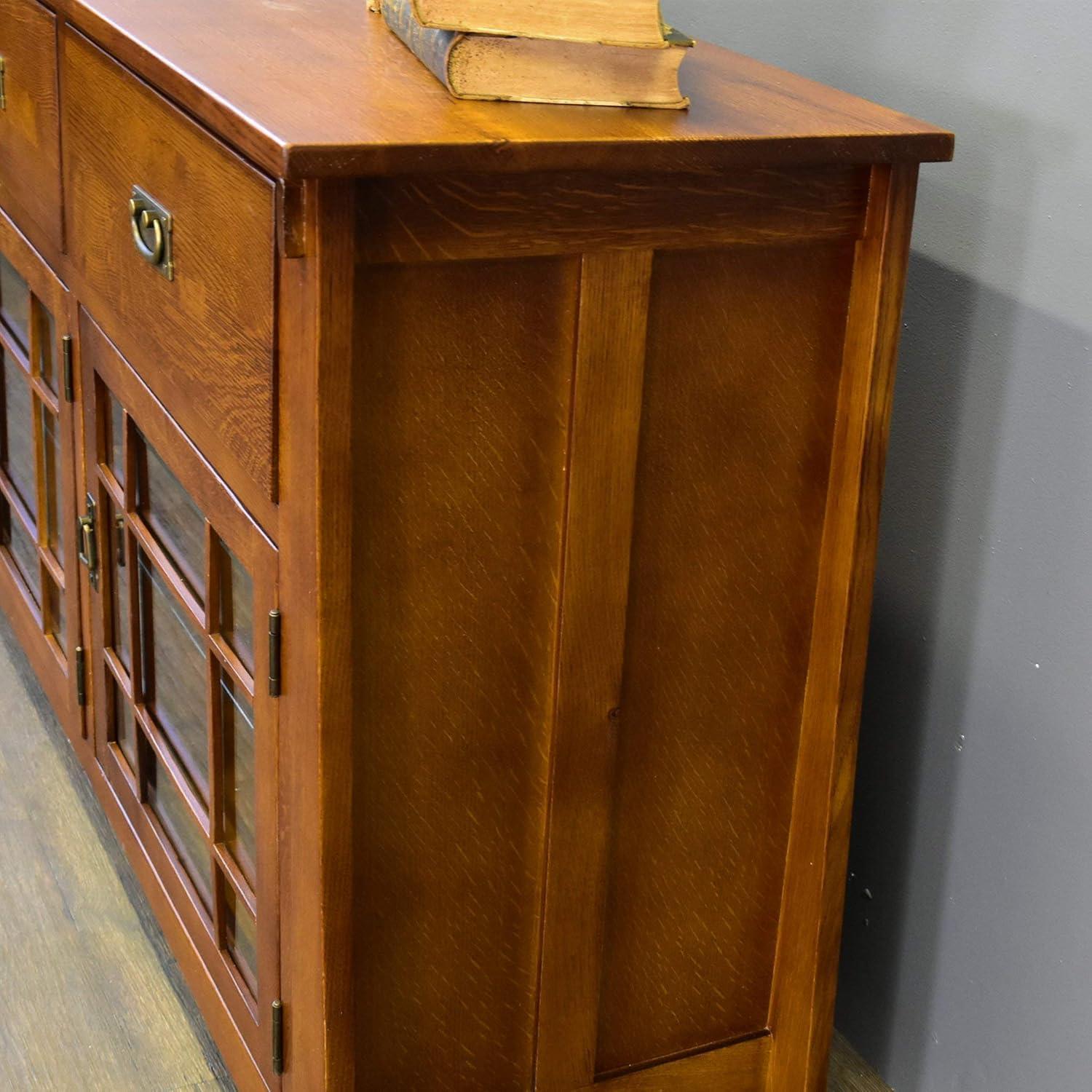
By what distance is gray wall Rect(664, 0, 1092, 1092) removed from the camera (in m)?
1.25

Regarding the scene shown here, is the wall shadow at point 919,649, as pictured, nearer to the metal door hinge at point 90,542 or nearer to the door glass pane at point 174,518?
the door glass pane at point 174,518

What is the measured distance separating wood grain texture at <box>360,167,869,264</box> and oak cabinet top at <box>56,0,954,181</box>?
0.11ft

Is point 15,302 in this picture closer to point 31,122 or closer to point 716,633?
point 31,122

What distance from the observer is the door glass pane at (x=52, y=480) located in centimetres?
183

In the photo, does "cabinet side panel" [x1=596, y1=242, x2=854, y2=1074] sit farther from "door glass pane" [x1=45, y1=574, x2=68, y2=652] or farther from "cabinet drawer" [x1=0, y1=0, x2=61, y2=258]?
"door glass pane" [x1=45, y1=574, x2=68, y2=652]

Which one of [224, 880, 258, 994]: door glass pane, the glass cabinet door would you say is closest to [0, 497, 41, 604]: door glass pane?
the glass cabinet door

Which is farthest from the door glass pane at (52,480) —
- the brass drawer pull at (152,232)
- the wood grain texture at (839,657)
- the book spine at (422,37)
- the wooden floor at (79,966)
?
the wood grain texture at (839,657)

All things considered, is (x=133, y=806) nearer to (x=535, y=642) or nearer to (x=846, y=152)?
(x=535, y=642)

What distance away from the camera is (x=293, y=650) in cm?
114

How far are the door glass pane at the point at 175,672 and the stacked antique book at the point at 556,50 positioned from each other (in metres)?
0.58

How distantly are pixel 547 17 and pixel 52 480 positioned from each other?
1057 millimetres

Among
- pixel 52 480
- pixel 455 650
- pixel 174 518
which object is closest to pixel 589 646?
pixel 455 650

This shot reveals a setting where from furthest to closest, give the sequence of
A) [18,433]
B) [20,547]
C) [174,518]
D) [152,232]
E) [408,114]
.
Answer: [20,547]
[18,433]
[174,518]
[152,232]
[408,114]

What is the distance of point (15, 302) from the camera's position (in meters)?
1.94
